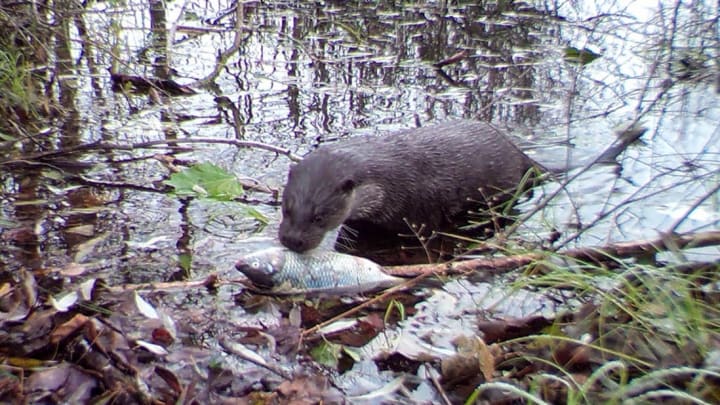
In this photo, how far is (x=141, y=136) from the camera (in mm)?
4605

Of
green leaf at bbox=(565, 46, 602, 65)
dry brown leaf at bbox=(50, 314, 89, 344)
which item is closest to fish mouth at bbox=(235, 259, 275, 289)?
dry brown leaf at bbox=(50, 314, 89, 344)

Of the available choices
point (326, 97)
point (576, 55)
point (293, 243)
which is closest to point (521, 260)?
point (293, 243)

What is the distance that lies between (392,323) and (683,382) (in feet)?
3.28

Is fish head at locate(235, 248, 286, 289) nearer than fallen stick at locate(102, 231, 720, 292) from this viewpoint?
No

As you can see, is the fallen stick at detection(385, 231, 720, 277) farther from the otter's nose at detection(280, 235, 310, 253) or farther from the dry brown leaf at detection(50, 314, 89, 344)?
the dry brown leaf at detection(50, 314, 89, 344)

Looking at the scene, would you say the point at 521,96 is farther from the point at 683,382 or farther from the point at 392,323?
the point at 683,382

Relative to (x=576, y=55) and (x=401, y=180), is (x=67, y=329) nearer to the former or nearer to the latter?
(x=401, y=180)

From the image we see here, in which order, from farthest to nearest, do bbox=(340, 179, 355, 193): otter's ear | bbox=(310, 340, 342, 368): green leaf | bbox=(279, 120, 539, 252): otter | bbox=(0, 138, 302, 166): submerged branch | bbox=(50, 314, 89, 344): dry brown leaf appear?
bbox=(0, 138, 302, 166): submerged branch, bbox=(340, 179, 355, 193): otter's ear, bbox=(279, 120, 539, 252): otter, bbox=(310, 340, 342, 368): green leaf, bbox=(50, 314, 89, 344): dry brown leaf

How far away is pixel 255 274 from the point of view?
2.85 meters

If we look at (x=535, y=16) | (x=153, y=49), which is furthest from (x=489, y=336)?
(x=535, y=16)

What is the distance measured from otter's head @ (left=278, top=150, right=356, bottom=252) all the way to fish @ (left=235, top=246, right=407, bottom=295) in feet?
0.79

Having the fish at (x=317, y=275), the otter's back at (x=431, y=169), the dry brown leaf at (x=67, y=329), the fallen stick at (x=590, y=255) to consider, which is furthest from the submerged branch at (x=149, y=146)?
the dry brown leaf at (x=67, y=329)

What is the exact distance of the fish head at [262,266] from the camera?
284cm

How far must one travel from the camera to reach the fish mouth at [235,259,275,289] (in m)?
2.83
